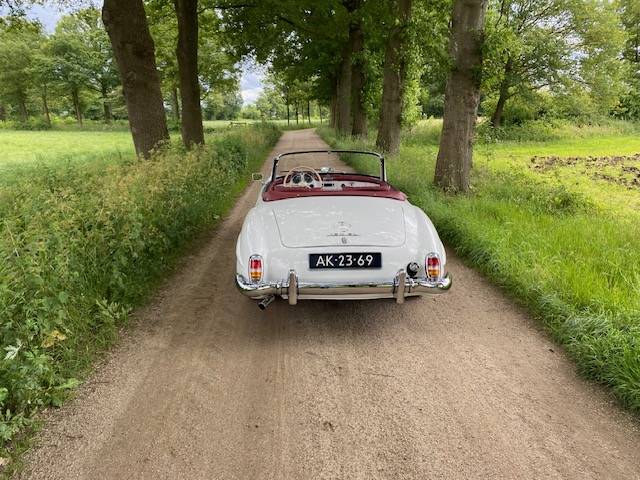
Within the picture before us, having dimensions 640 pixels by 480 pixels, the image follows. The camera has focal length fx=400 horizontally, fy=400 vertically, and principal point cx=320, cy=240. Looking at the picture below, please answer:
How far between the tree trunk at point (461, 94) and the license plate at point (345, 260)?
516cm

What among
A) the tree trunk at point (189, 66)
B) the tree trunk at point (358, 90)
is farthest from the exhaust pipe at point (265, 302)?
the tree trunk at point (358, 90)

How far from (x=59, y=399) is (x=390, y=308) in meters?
2.94

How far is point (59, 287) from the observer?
3.41 meters

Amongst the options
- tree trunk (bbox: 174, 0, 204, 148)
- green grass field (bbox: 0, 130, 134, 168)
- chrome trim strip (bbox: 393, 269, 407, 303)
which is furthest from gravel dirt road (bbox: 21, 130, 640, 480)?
tree trunk (bbox: 174, 0, 204, 148)

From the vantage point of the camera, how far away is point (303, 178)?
491 cm

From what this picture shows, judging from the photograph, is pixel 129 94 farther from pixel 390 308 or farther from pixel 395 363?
pixel 395 363

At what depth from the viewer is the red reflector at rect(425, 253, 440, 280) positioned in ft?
11.6

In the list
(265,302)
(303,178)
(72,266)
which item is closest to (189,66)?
(303,178)

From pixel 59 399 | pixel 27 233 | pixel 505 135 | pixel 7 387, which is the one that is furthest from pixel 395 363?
pixel 505 135

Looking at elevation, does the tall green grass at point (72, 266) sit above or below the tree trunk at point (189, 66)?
below

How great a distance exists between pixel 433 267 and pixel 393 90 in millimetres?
11001

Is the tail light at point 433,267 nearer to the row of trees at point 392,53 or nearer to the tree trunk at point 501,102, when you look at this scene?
the row of trees at point 392,53

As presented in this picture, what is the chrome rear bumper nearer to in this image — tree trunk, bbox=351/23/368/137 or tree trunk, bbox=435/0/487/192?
tree trunk, bbox=435/0/487/192

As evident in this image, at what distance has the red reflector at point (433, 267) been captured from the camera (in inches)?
140
